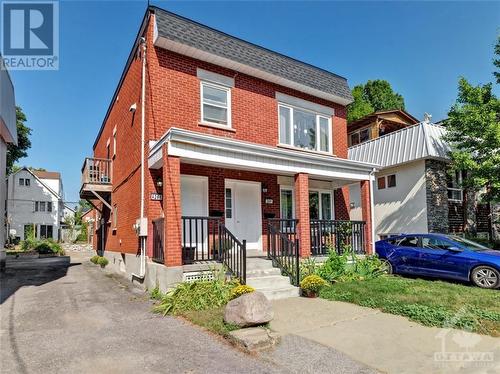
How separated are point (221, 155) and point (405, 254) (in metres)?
6.43

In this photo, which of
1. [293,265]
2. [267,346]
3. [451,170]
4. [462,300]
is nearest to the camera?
[267,346]

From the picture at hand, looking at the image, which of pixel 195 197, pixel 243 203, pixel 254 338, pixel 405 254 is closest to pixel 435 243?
pixel 405 254

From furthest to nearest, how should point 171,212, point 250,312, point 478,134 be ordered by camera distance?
point 478,134, point 171,212, point 250,312

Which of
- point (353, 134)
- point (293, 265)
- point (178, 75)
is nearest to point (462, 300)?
point (293, 265)

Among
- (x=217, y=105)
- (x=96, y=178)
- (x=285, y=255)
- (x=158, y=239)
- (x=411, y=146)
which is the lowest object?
(x=285, y=255)

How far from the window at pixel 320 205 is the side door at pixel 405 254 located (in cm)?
291

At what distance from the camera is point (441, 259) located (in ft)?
32.5

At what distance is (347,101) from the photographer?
47.2ft

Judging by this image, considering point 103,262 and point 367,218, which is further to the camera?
point 103,262

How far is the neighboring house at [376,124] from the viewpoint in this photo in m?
20.4

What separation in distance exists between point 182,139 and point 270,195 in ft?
15.6

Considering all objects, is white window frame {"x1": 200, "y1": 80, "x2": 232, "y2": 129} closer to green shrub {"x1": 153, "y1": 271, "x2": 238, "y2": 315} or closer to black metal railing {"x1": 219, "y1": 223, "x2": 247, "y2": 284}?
black metal railing {"x1": 219, "y1": 223, "x2": 247, "y2": 284}

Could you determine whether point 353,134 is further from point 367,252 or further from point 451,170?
point 367,252

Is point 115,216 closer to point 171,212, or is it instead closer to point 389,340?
point 171,212
